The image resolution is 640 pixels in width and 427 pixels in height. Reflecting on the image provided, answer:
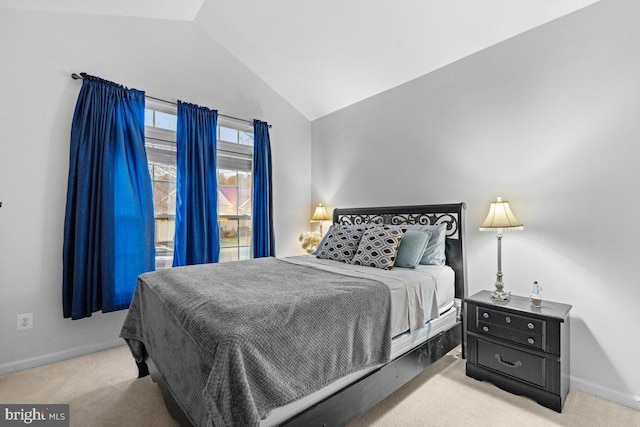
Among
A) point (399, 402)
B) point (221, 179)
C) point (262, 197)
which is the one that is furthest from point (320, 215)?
point (399, 402)

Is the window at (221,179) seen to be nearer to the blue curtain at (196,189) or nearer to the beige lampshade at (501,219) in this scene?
the blue curtain at (196,189)

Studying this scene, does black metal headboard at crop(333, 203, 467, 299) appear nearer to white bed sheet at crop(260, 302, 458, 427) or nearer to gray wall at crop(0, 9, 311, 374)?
white bed sheet at crop(260, 302, 458, 427)

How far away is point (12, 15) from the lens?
2.29 meters

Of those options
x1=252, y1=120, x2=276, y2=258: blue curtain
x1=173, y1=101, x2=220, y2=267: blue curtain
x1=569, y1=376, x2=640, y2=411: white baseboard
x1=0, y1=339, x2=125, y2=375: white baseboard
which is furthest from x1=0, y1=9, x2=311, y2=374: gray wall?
x1=569, y1=376, x2=640, y2=411: white baseboard

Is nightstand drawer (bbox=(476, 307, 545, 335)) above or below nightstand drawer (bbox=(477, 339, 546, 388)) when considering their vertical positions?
above

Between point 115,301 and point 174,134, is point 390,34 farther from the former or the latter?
point 115,301

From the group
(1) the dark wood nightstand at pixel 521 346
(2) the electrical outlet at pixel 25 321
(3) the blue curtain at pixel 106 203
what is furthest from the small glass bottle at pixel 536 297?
(2) the electrical outlet at pixel 25 321

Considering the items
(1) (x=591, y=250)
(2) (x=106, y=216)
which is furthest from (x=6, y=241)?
(1) (x=591, y=250)

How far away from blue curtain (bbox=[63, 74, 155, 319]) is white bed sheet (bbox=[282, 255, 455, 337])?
173 centimetres

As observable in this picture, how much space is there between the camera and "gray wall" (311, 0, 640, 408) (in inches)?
75.4

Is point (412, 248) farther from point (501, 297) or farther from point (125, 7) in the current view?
point (125, 7)

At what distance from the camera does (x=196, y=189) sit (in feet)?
10.4

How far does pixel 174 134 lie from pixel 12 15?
4.58 ft

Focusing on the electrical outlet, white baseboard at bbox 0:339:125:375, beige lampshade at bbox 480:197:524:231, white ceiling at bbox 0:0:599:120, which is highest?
white ceiling at bbox 0:0:599:120
